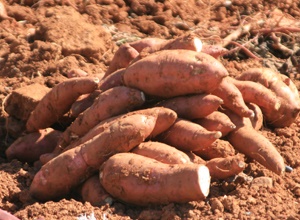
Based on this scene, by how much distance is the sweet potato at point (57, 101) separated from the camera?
3867 millimetres

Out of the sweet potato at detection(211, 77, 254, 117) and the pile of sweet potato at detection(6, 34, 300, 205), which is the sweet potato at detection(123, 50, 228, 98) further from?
the sweet potato at detection(211, 77, 254, 117)

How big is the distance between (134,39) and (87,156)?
2.35 metres

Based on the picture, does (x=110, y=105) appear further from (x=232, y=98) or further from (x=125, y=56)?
(x=232, y=98)

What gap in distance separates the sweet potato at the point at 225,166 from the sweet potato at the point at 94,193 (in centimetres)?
56

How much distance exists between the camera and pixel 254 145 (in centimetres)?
363

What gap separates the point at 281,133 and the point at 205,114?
812 mm

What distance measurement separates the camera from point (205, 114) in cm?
359

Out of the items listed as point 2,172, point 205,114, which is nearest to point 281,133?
point 205,114

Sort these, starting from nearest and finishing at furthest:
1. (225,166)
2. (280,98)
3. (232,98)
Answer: (225,166)
(232,98)
(280,98)

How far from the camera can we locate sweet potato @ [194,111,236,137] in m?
3.62

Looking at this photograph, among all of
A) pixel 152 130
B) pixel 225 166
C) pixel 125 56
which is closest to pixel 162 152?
pixel 152 130

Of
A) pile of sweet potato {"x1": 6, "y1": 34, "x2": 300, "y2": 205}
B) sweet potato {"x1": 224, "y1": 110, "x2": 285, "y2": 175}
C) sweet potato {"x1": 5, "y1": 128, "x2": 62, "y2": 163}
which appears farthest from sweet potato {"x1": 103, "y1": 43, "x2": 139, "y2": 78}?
sweet potato {"x1": 224, "y1": 110, "x2": 285, "y2": 175}

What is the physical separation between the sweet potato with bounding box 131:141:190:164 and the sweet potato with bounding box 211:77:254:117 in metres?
0.52

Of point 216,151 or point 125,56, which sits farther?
point 125,56
